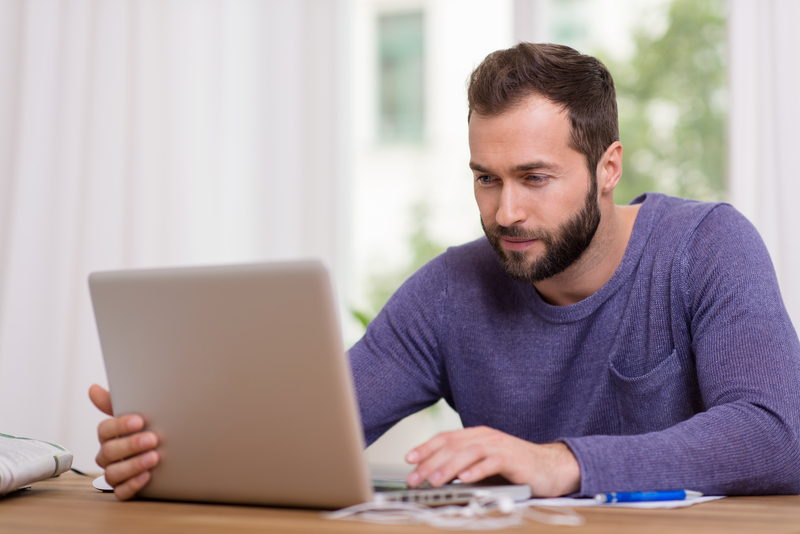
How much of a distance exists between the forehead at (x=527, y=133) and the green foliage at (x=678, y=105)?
1.54m

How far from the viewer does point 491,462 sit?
89 cm

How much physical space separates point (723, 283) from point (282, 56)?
7.03ft

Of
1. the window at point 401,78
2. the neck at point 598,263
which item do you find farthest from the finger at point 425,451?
the window at point 401,78

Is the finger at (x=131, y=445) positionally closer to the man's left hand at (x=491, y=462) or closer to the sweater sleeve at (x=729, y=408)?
the man's left hand at (x=491, y=462)

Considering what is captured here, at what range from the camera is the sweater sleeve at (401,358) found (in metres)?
1.45

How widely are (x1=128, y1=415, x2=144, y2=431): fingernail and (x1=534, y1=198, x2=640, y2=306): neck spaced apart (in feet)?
2.69

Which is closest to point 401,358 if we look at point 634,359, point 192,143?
point 634,359

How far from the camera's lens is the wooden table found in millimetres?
742

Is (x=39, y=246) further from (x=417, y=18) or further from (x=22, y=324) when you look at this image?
(x=417, y=18)

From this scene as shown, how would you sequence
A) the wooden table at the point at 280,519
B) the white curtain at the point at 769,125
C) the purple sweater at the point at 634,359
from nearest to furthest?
the wooden table at the point at 280,519 < the purple sweater at the point at 634,359 < the white curtain at the point at 769,125

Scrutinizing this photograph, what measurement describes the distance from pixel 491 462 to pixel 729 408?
0.38m

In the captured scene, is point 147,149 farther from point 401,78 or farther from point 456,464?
point 456,464

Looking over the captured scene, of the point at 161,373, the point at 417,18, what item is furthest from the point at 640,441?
the point at 417,18

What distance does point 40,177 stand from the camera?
110 inches
